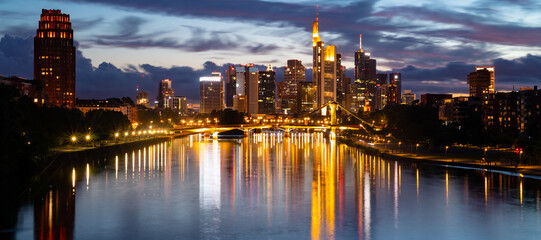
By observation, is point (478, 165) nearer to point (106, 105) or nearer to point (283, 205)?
point (283, 205)

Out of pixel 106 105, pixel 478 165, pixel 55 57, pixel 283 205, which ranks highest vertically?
pixel 55 57

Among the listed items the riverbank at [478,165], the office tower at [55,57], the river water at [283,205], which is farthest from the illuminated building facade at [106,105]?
the river water at [283,205]

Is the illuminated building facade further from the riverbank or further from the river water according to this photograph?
the river water

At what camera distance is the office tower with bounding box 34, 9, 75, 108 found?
150 metres

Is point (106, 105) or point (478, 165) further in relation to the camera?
point (106, 105)

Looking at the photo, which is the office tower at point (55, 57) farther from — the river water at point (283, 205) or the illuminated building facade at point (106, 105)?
the river water at point (283, 205)

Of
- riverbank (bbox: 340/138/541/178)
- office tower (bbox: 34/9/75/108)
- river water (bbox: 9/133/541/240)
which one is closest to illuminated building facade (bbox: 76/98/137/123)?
office tower (bbox: 34/9/75/108)

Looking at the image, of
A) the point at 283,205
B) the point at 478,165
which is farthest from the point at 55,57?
the point at 283,205

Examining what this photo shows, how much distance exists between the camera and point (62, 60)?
151 metres

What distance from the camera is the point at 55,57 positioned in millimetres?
150750

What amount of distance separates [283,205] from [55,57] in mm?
130369

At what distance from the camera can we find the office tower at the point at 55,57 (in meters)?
150

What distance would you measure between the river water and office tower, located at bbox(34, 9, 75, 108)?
10199 centimetres

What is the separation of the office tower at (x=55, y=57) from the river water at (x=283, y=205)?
10199cm
